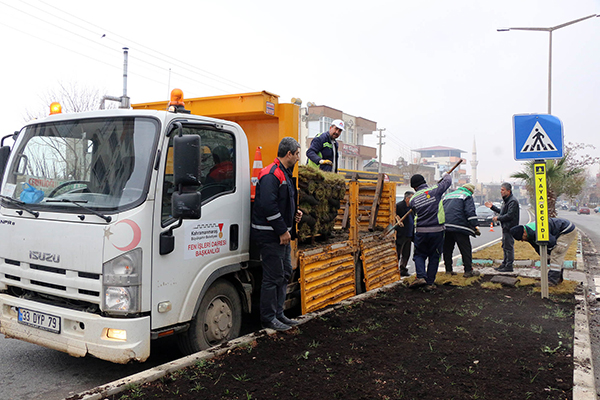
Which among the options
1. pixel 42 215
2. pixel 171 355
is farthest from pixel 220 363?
pixel 42 215

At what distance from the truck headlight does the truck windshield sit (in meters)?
0.45

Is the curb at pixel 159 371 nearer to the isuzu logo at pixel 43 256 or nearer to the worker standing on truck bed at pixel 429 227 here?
the isuzu logo at pixel 43 256

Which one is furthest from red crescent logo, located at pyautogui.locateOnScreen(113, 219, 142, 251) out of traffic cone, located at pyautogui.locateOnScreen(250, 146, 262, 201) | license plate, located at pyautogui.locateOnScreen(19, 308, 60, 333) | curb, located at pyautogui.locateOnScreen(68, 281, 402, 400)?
traffic cone, located at pyautogui.locateOnScreen(250, 146, 262, 201)

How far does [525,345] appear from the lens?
4.72m

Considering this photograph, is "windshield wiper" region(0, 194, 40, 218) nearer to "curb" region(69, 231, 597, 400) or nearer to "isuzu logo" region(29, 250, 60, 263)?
"isuzu logo" region(29, 250, 60, 263)

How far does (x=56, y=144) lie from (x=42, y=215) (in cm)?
76

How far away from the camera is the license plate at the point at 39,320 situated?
3799 mm

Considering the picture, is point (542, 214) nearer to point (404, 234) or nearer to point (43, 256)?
point (404, 234)

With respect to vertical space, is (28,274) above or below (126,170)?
below

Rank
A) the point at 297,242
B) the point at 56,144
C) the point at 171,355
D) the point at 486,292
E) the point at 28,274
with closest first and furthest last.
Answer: the point at 28,274
the point at 56,144
the point at 171,355
the point at 297,242
the point at 486,292

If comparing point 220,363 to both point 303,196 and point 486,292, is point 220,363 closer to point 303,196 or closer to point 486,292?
point 303,196

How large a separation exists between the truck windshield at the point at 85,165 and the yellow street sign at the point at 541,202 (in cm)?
561

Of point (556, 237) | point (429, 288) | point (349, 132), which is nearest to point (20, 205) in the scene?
point (429, 288)

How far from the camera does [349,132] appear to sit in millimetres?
Result: 58062
